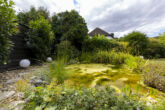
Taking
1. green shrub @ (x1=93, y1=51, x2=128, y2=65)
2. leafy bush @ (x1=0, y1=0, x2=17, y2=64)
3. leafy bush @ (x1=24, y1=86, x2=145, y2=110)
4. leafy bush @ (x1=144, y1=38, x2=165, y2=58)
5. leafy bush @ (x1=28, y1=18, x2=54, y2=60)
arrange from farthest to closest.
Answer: leafy bush @ (x1=144, y1=38, x2=165, y2=58), green shrub @ (x1=93, y1=51, x2=128, y2=65), leafy bush @ (x1=28, y1=18, x2=54, y2=60), leafy bush @ (x1=0, y1=0, x2=17, y2=64), leafy bush @ (x1=24, y1=86, x2=145, y2=110)

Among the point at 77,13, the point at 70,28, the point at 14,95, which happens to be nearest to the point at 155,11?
the point at 77,13

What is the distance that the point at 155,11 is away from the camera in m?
4.79

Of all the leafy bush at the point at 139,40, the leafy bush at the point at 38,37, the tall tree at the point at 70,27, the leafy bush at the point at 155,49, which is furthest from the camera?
the leafy bush at the point at 155,49

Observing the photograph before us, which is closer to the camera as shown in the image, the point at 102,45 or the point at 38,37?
the point at 38,37

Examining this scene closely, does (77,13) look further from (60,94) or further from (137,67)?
(60,94)

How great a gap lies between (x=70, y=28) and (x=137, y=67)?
4773mm

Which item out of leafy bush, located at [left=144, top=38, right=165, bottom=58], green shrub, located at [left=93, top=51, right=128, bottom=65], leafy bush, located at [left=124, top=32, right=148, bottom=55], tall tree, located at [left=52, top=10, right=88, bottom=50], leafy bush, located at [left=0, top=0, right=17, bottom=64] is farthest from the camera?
leafy bush, located at [left=144, top=38, right=165, bottom=58]

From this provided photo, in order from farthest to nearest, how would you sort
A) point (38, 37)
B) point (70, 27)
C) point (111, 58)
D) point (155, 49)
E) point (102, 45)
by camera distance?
point (155, 49) → point (70, 27) → point (102, 45) → point (111, 58) → point (38, 37)

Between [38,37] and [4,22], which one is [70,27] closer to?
[38,37]

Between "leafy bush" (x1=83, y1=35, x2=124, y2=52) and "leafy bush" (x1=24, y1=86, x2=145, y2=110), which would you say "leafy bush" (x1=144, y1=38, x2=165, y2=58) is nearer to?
"leafy bush" (x1=83, y1=35, x2=124, y2=52)

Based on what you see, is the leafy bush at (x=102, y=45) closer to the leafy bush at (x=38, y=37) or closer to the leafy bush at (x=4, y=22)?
the leafy bush at (x=38, y=37)

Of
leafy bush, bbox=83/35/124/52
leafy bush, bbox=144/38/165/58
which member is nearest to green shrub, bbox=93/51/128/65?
leafy bush, bbox=83/35/124/52

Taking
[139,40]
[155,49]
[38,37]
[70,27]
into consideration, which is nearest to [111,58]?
[139,40]

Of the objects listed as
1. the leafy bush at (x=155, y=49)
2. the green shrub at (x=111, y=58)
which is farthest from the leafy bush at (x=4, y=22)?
the leafy bush at (x=155, y=49)
